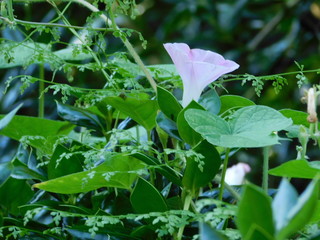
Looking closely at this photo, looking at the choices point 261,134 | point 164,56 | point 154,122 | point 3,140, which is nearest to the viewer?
point 261,134

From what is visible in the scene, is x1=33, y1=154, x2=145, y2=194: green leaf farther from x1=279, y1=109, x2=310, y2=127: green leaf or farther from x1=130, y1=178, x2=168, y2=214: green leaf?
x1=279, y1=109, x2=310, y2=127: green leaf

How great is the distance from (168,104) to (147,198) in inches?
3.0

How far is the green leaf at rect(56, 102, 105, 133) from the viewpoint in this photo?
0.59 meters

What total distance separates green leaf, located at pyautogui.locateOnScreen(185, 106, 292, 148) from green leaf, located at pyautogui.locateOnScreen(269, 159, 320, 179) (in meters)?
0.02

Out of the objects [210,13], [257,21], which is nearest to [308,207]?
[210,13]

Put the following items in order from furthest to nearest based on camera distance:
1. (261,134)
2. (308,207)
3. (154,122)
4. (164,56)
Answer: (164,56)
(154,122)
(261,134)
(308,207)

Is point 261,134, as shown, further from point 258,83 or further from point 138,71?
point 138,71

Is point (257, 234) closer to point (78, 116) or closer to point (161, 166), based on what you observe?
point (161, 166)

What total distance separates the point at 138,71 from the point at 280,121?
8.7 inches

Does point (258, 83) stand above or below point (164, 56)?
above

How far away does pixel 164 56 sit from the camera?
2.13 metres

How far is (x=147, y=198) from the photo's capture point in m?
0.45

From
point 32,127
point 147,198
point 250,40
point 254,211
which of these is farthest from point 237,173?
point 250,40

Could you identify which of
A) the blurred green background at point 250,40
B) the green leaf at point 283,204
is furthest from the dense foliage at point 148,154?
the blurred green background at point 250,40
